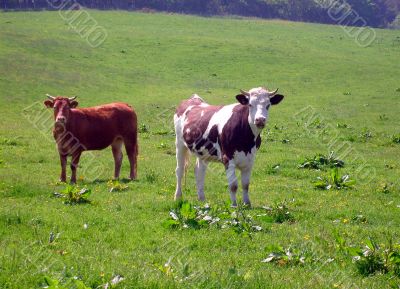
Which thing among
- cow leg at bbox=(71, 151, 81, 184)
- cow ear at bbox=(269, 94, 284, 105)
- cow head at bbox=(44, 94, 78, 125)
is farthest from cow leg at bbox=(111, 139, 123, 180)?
cow ear at bbox=(269, 94, 284, 105)

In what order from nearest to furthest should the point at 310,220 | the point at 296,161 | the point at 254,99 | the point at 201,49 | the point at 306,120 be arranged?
the point at 310,220, the point at 254,99, the point at 296,161, the point at 306,120, the point at 201,49

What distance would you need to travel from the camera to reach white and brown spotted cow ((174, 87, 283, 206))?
1191 centimetres

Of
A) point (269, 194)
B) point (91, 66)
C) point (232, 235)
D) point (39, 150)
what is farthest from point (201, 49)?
point (232, 235)

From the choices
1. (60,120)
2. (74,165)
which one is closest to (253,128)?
(74,165)

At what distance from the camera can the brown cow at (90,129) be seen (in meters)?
16.2

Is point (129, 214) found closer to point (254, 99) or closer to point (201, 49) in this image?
point (254, 99)

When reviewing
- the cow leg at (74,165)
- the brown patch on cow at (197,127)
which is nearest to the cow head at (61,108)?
the cow leg at (74,165)

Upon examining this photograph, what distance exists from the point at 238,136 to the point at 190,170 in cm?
646

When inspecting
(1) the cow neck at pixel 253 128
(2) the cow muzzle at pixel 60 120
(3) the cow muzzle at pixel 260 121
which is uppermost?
(3) the cow muzzle at pixel 260 121

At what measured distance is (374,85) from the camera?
46.5 metres

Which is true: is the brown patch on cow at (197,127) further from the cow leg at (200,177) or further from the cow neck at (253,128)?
the cow neck at (253,128)

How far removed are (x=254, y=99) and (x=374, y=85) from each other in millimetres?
37271

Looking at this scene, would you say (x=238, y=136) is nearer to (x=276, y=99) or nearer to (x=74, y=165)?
(x=276, y=99)

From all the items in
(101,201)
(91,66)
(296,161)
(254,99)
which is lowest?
(91,66)
